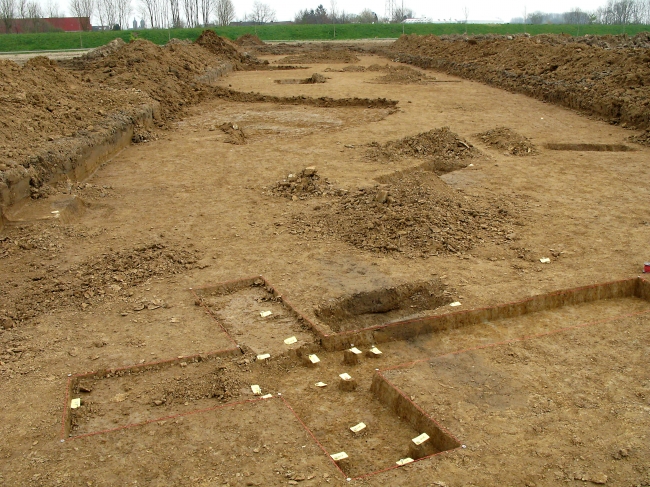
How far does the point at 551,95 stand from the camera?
17516 mm

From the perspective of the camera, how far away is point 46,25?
55.4 metres

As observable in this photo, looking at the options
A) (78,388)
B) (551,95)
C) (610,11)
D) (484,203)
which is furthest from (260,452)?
(610,11)

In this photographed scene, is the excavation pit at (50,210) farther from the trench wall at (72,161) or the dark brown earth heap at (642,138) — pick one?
the dark brown earth heap at (642,138)

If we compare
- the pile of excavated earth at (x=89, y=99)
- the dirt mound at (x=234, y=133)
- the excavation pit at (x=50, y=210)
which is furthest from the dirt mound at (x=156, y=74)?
the excavation pit at (x=50, y=210)

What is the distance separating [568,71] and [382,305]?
47.7 feet

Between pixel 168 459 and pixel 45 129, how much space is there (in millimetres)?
8178

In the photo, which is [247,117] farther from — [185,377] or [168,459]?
[168,459]

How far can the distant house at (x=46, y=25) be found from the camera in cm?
5275

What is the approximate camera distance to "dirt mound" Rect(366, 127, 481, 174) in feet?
35.0

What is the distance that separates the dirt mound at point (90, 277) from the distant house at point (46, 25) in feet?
171

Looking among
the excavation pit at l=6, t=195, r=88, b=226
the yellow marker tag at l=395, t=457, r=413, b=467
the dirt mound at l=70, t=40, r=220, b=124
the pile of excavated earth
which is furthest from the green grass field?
the yellow marker tag at l=395, t=457, r=413, b=467

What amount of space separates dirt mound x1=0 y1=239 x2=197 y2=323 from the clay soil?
29mm

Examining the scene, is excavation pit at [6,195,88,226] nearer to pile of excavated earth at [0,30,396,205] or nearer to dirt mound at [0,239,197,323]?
pile of excavated earth at [0,30,396,205]

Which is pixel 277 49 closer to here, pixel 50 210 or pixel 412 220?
pixel 50 210
